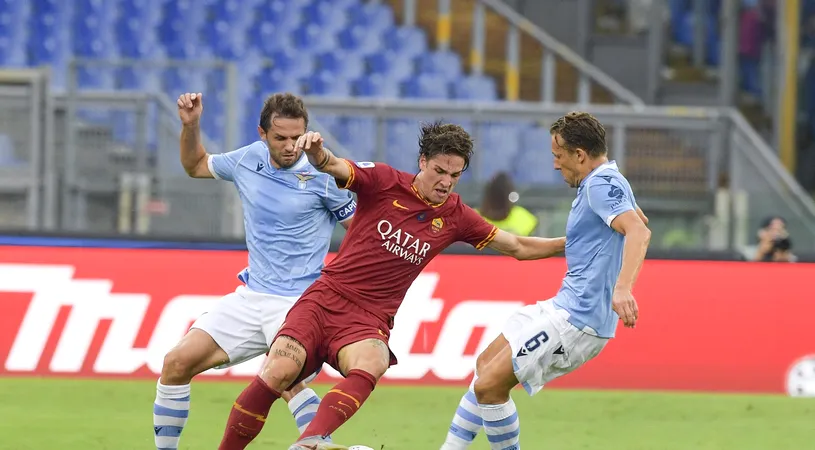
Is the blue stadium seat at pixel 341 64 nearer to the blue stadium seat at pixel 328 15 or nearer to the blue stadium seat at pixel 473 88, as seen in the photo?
the blue stadium seat at pixel 328 15

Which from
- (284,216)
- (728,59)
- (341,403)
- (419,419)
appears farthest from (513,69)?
(341,403)

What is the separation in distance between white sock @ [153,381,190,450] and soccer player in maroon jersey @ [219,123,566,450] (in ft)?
1.85

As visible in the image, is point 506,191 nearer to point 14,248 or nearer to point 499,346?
point 14,248

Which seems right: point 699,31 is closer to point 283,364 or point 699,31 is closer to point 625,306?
point 625,306

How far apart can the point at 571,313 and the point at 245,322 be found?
1.73 m

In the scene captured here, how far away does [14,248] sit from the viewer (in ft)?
36.0

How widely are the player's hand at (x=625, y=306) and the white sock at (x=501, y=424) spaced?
915mm

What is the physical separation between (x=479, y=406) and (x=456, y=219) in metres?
0.96

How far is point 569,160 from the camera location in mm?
6754

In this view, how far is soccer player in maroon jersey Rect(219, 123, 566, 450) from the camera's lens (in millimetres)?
6391

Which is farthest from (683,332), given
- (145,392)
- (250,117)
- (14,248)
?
(250,117)

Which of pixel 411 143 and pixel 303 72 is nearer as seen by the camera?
pixel 411 143

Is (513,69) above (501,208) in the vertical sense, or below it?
above

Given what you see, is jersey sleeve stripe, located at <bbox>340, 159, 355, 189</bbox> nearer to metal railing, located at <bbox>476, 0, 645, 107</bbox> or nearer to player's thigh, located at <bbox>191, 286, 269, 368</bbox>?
player's thigh, located at <bbox>191, 286, 269, 368</bbox>
